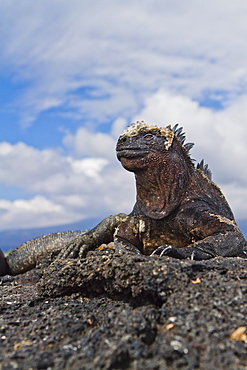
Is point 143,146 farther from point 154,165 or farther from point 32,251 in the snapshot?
point 32,251

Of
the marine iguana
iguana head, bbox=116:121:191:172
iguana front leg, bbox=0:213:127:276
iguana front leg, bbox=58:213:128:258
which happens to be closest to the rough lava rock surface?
the marine iguana

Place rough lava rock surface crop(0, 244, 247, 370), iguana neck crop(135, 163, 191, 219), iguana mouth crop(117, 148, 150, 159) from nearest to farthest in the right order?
rough lava rock surface crop(0, 244, 247, 370)
iguana mouth crop(117, 148, 150, 159)
iguana neck crop(135, 163, 191, 219)

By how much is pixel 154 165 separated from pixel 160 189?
34 centimetres

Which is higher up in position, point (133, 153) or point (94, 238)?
point (133, 153)

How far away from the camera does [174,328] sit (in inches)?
93.4

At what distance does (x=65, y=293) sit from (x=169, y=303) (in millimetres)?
1289

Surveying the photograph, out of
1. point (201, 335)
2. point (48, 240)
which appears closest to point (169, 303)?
point (201, 335)

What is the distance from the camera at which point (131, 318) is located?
2539mm

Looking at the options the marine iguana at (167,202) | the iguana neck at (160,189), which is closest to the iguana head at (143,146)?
the marine iguana at (167,202)

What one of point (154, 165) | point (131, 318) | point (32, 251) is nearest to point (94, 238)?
point (154, 165)

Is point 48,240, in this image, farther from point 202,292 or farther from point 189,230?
point 202,292

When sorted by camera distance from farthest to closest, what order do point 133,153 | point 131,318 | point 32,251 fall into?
point 32,251 < point 133,153 < point 131,318

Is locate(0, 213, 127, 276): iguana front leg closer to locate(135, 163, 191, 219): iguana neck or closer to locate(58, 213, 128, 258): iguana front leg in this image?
locate(58, 213, 128, 258): iguana front leg

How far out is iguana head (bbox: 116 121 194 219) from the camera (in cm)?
466
